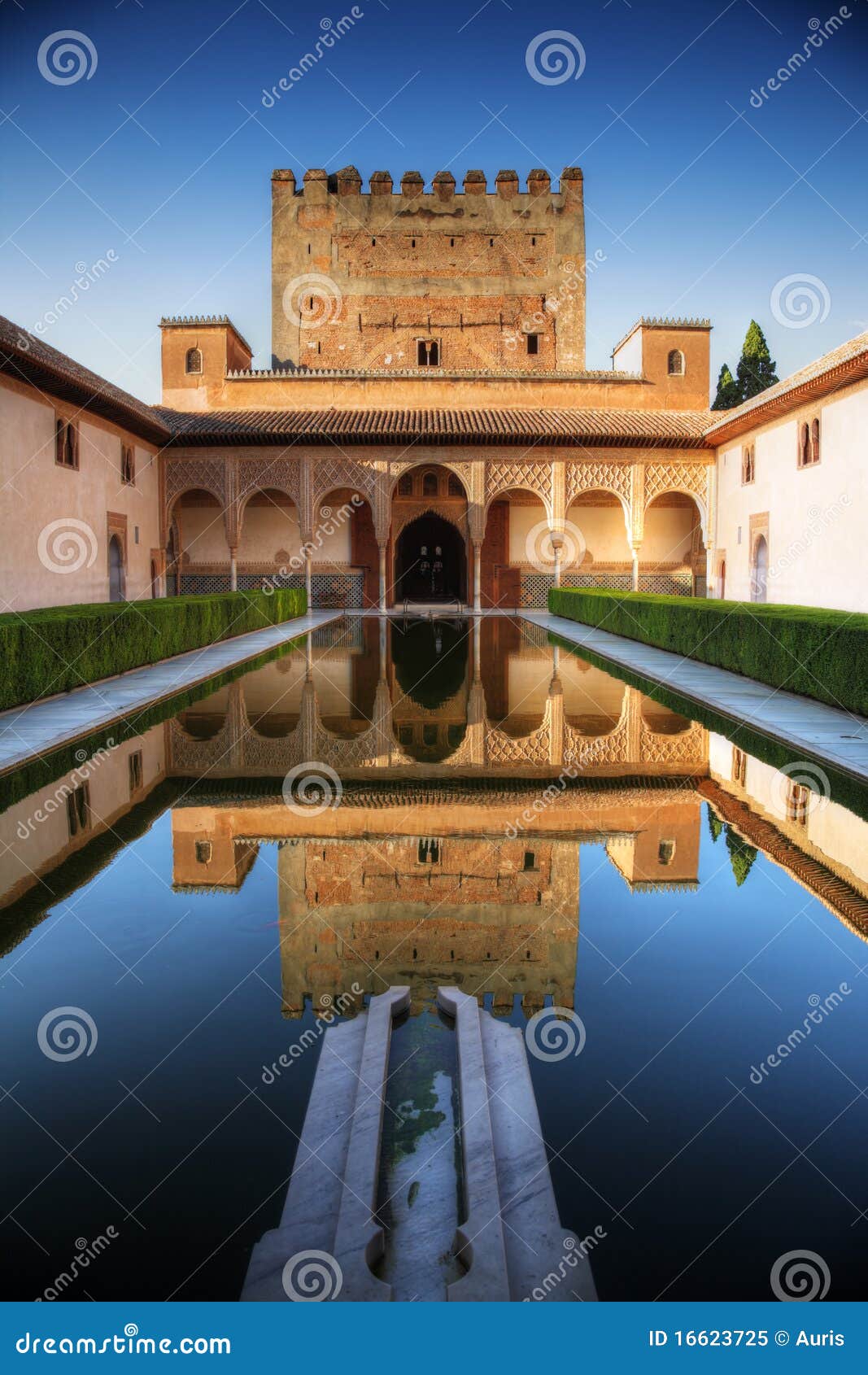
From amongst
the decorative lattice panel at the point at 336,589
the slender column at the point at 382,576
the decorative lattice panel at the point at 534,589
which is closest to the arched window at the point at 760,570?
the decorative lattice panel at the point at 534,589

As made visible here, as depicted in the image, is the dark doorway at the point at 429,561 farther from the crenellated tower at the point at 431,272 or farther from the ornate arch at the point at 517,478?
the ornate arch at the point at 517,478

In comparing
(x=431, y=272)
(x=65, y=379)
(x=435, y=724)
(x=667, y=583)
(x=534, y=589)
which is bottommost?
(x=435, y=724)

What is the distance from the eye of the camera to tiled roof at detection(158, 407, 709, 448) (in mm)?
24109

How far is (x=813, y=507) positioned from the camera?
17.5 metres

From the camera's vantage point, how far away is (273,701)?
9.96m

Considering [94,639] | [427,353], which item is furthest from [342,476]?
[94,639]

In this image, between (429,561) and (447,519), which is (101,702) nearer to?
(447,519)

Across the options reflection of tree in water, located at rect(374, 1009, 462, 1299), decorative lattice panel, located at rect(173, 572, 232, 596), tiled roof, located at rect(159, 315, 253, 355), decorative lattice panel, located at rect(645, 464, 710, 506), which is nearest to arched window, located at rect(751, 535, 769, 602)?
decorative lattice panel, located at rect(645, 464, 710, 506)

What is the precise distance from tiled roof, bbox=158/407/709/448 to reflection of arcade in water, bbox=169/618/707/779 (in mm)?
11573

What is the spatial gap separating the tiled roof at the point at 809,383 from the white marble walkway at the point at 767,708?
17.1 ft

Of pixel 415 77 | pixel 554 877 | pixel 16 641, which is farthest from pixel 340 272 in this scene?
pixel 554 877

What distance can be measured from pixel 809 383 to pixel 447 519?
42.9 feet

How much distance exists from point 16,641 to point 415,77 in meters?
8.27

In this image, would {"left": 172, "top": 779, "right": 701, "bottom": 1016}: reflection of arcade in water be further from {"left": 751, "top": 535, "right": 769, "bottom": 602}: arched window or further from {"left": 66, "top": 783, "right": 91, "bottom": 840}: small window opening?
{"left": 751, "top": 535, "right": 769, "bottom": 602}: arched window
